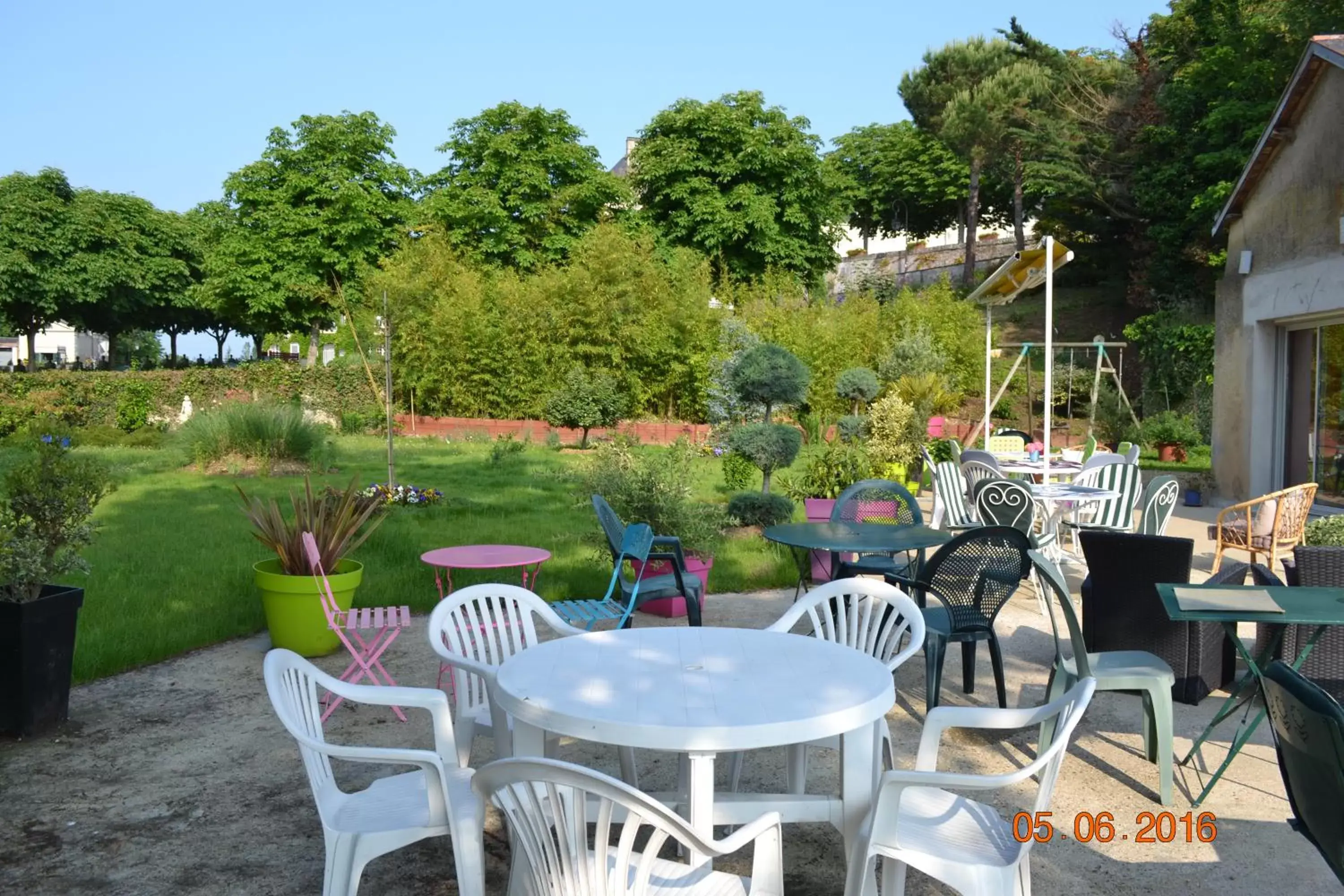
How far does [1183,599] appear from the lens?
10.4ft

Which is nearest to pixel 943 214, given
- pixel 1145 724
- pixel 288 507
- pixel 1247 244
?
pixel 1247 244

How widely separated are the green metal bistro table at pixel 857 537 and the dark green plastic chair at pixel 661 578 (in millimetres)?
448

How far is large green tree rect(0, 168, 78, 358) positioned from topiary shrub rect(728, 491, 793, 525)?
87.6ft

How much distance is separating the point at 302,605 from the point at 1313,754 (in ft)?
14.1

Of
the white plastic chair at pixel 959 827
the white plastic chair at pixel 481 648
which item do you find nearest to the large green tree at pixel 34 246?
the white plastic chair at pixel 481 648

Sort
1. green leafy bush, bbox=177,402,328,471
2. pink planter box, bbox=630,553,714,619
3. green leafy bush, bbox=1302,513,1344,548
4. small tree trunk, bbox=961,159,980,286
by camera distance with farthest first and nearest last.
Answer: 1. small tree trunk, bbox=961,159,980,286
2. green leafy bush, bbox=177,402,328,471
3. pink planter box, bbox=630,553,714,619
4. green leafy bush, bbox=1302,513,1344,548

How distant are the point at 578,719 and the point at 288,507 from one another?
26.8ft

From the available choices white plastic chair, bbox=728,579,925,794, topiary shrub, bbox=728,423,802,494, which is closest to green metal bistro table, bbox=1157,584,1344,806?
white plastic chair, bbox=728,579,925,794

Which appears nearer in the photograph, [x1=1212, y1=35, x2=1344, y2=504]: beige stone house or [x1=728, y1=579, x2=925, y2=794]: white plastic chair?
[x1=728, y1=579, x2=925, y2=794]: white plastic chair

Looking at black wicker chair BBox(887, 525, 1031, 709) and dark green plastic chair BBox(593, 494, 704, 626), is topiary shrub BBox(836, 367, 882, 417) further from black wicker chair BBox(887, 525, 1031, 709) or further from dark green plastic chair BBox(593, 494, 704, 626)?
black wicker chair BBox(887, 525, 1031, 709)

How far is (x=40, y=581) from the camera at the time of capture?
155 inches

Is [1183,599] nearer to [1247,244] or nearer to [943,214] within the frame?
[1247,244]

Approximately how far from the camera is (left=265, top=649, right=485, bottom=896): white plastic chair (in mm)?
2191
